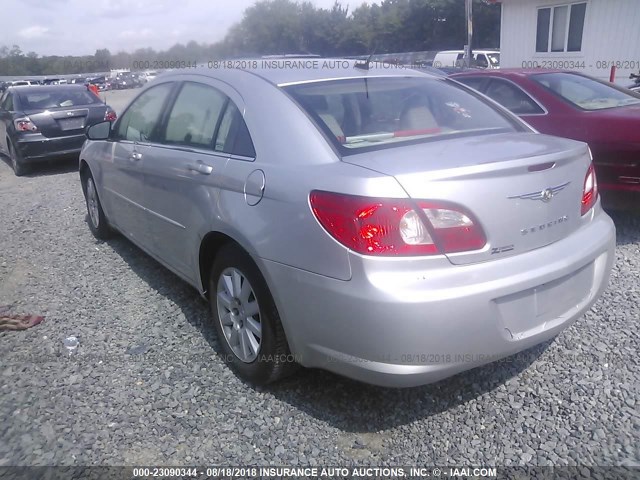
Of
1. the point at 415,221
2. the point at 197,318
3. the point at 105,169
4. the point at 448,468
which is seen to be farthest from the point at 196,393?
the point at 105,169

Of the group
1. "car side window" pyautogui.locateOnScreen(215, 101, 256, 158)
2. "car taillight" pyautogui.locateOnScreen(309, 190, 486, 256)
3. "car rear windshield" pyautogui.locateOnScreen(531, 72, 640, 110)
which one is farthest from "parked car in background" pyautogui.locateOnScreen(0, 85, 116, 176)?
"car taillight" pyautogui.locateOnScreen(309, 190, 486, 256)

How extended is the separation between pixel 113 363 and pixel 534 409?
228 centimetres

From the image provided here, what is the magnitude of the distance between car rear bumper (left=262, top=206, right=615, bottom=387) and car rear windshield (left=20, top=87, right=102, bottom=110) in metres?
8.77

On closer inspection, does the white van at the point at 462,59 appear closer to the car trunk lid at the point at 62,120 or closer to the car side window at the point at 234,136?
the car trunk lid at the point at 62,120

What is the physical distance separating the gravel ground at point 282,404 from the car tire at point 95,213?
1486mm

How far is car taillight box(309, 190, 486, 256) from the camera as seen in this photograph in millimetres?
2182

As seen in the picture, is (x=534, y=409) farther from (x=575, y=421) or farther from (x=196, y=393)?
(x=196, y=393)

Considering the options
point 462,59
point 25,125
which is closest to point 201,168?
point 25,125

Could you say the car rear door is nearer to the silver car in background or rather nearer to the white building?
the silver car in background

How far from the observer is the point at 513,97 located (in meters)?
5.50

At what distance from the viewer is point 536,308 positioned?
7.89 feet

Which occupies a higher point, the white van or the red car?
the red car

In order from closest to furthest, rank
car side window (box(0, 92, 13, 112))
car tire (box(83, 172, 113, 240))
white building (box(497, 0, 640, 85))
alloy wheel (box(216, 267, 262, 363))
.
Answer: alloy wheel (box(216, 267, 262, 363)) → car tire (box(83, 172, 113, 240)) → car side window (box(0, 92, 13, 112)) → white building (box(497, 0, 640, 85))

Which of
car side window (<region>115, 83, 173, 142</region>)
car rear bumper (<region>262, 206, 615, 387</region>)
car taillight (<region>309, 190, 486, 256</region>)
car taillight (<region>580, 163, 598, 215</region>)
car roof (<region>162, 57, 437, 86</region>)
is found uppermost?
car roof (<region>162, 57, 437, 86</region>)
